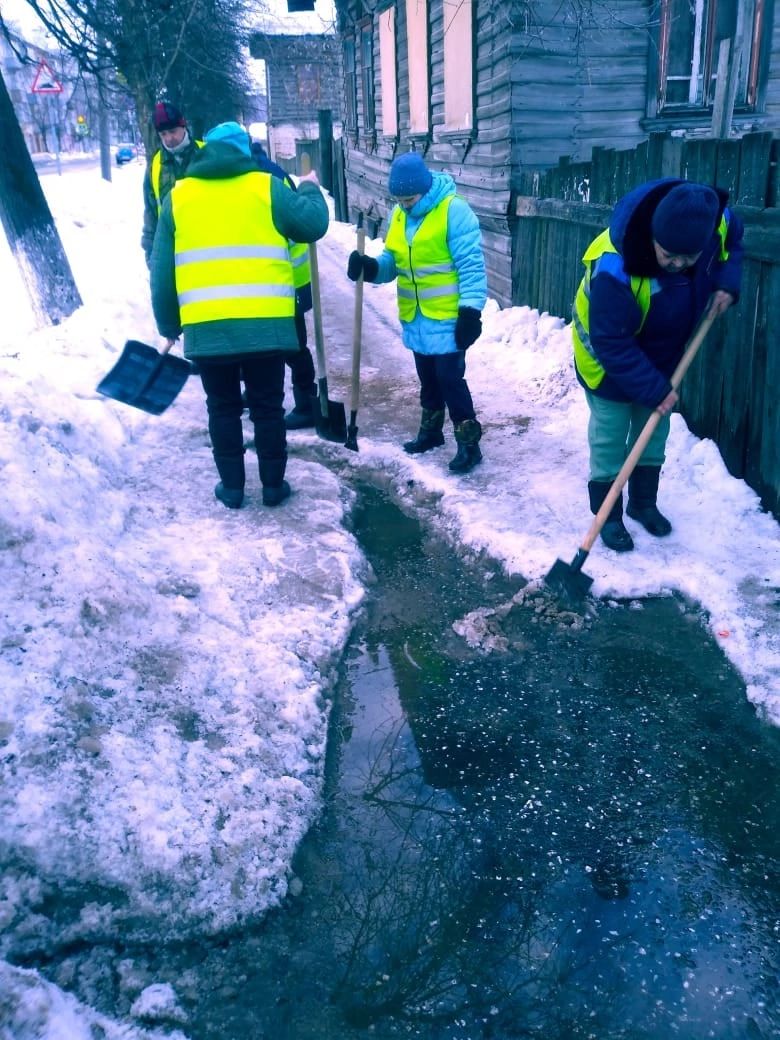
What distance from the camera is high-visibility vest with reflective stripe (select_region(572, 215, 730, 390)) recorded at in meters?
3.57

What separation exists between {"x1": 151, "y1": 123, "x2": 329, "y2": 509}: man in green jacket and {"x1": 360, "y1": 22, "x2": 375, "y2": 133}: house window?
40.1 ft

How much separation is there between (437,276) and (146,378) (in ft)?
5.90

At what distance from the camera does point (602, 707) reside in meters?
3.07

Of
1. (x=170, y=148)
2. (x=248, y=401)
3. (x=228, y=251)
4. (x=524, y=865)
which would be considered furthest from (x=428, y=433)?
(x=524, y=865)

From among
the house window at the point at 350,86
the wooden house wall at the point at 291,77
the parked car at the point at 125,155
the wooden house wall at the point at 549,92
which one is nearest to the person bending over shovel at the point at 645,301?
the wooden house wall at the point at 549,92

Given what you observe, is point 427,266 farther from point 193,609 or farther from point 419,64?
point 419,64

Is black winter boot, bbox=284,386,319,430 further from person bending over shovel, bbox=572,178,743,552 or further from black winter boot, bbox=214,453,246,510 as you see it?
person bending over shovel, bbox=572,178,743,552

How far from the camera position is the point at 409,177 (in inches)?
181

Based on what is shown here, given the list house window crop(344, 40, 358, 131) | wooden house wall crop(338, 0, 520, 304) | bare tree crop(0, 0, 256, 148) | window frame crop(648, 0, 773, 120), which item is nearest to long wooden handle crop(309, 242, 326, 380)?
wooden house wall crop(338, 0, 520, 304)

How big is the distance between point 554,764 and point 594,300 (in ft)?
6.55

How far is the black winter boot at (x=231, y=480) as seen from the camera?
4590mm

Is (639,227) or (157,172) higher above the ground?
(157,172)

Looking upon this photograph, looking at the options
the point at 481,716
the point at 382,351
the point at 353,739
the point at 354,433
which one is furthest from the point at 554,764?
the point at 382,351

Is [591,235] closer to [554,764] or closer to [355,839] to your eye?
[554,764]
